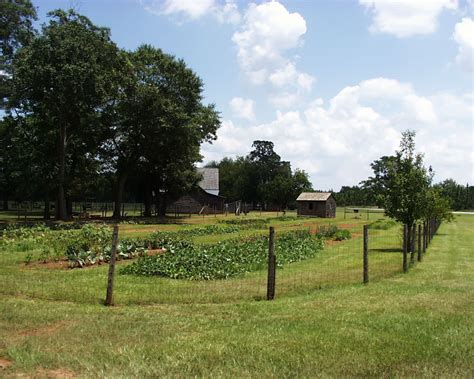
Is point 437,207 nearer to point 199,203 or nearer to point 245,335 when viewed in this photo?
point 245,335

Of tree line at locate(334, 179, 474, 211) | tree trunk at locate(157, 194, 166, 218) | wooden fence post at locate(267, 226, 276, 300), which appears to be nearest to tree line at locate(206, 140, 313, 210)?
tree line at locate(334, 179, 474, 211)

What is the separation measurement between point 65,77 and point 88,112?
5.53 m

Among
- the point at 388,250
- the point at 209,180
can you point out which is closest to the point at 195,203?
the point at 209,180

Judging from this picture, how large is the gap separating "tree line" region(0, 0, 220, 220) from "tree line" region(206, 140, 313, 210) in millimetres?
46365

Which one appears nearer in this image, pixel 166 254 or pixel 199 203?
pixel 166 254

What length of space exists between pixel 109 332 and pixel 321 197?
67.9 m

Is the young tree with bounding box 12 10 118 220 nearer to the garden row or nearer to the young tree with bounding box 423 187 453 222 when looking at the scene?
the garden row

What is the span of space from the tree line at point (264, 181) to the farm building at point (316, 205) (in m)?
31.9

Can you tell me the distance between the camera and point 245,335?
7562 millimetres

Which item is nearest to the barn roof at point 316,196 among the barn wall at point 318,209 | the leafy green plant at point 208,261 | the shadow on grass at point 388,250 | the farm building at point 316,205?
the farm building at point 316,205

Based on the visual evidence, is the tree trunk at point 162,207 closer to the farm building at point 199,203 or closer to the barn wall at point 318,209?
the farm building at point 199,203

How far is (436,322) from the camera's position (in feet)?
28.3

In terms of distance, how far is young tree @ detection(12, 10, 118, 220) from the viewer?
4075 cm

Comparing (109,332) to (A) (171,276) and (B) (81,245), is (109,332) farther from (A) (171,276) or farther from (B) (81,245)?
(B) (81,245)
